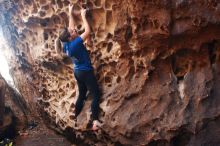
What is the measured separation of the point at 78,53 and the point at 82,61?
149 mm

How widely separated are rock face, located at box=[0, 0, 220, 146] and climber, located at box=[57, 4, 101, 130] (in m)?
0.13

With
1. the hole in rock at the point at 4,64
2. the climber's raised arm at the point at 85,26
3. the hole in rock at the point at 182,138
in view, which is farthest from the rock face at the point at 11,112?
the hole in rock at the point at 182,138

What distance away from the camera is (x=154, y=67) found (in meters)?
5.33

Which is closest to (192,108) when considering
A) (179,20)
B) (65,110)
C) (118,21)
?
(179,20)

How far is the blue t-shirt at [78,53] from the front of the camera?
536 centimetres

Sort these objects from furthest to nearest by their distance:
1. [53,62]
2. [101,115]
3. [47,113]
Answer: [47,113] < [53,62] < [101,115]

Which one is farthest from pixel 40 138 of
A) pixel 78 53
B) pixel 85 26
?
pixel 85 26

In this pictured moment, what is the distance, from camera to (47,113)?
6.96 meters

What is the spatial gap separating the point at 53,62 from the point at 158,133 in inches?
83.0

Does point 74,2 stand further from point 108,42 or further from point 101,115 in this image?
point 101,115

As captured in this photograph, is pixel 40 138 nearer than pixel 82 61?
No

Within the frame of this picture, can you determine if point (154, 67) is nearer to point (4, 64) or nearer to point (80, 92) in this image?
point (80, 92)

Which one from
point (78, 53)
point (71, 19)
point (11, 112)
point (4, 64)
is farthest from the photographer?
point (4, 64)

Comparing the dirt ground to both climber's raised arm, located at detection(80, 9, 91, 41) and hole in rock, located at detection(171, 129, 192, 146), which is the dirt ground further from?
climber's raised arm, located at detection(80, 9, 91, 41)
